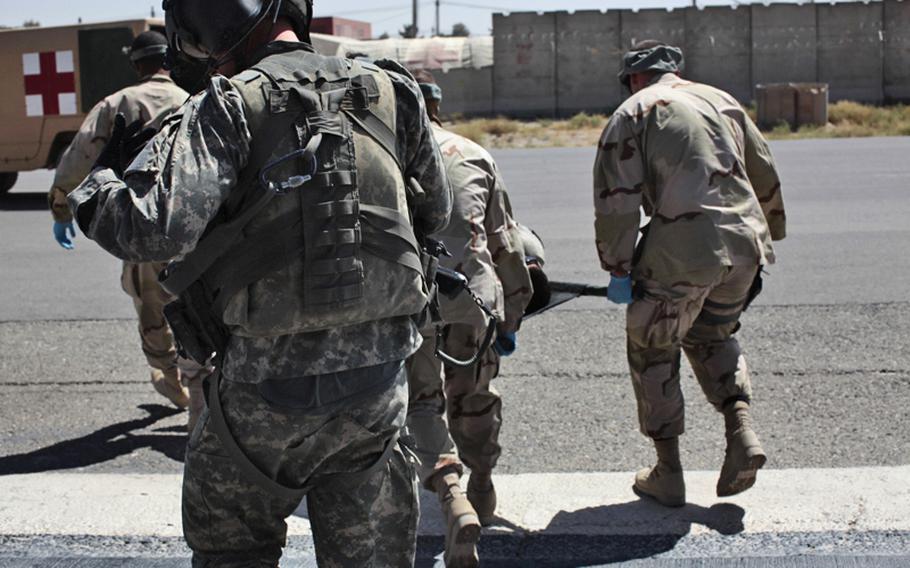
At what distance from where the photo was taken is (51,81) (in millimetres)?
15641

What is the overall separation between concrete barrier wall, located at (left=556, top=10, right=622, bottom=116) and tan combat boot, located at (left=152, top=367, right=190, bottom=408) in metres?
31.1

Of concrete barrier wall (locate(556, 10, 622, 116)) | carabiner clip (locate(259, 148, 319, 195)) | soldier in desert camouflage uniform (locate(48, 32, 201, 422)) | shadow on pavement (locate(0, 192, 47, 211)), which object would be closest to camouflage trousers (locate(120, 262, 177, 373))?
soldier in desert camouflage uniform (locate(48, 32, 201, 422))

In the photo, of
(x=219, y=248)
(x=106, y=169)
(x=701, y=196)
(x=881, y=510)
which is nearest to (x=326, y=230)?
(x=219, y=248)

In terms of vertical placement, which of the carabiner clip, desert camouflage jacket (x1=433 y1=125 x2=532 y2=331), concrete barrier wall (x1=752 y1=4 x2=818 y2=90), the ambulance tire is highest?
concrete barrier wall (x1=752 y1=4 x2=818 y2=90)

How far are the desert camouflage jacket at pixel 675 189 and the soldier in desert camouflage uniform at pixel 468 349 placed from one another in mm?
382

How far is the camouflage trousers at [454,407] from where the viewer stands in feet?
13.7

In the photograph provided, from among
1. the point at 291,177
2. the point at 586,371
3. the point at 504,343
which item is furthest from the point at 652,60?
the point at 291,177

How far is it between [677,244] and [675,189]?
20cm

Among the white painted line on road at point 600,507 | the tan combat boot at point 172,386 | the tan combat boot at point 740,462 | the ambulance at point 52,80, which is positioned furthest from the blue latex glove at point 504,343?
the ambulance at point 52,80

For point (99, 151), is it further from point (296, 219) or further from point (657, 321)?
point (296, 219)

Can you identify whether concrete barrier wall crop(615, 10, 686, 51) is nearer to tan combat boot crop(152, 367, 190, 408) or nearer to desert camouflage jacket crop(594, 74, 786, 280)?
tan combat boot crop(152, 367, 190, 408)

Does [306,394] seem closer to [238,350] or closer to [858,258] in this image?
[238,350]

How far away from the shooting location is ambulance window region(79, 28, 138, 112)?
14.9 metres

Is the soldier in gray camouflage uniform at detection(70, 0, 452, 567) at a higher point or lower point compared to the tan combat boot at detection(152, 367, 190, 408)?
higher
